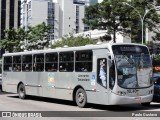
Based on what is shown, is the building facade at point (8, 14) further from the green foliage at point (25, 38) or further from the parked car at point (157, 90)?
the parked car at point (157, 90)

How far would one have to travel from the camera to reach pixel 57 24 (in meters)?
141

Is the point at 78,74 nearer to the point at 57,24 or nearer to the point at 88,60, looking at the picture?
the point at 88,60

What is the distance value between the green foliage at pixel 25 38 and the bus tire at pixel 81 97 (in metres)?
32.9

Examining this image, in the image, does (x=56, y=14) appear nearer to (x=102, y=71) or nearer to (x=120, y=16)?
(x=120, y=16)

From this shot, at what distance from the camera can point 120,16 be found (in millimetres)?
40156

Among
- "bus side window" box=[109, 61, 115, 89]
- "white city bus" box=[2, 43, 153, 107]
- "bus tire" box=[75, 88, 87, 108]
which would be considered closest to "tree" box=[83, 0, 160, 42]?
"white city bus" box=[2, 43, 153, 107]

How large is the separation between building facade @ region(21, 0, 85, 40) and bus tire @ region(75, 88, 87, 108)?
119 m

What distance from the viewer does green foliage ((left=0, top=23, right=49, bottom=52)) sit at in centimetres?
4950

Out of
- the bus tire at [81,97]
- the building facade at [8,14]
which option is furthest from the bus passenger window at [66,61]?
the building facade at [8,14]

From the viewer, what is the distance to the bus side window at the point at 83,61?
1640 cm

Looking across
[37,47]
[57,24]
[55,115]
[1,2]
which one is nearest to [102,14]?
[37,47]

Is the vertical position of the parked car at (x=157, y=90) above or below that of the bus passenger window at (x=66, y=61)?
below

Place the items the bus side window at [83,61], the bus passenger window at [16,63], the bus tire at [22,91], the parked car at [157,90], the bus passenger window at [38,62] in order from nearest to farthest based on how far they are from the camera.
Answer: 1. the bus side window at [83,61]
2. the parked car at [157,90]
3. the bus passenger window at [38,62]
4. the bus tire at [22,91]
5. the bus passenger window at [16,63]

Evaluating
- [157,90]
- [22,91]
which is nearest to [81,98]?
[157,90]
